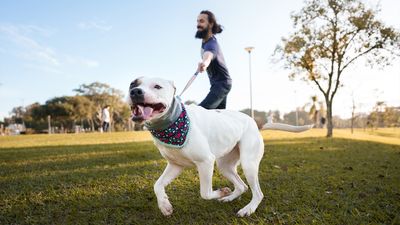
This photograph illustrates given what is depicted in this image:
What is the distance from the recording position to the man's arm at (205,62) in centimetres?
378

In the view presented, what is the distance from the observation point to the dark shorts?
4.27m

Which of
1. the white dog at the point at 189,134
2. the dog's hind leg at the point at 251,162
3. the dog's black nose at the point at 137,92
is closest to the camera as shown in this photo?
the dog's black nose at the point at 137,92

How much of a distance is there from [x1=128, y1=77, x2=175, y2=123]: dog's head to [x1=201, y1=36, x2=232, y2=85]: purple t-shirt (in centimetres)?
134

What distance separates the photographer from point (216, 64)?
4.29 m

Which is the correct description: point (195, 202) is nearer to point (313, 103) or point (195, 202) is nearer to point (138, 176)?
point (138, 176)

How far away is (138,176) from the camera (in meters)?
5.75

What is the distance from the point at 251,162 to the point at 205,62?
1391mm

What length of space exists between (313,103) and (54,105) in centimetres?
6320

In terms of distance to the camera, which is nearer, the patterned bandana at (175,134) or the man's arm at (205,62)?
the patterned bandana at (175,134)

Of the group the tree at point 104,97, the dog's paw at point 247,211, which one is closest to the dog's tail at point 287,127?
the dog's paw at point 247,211

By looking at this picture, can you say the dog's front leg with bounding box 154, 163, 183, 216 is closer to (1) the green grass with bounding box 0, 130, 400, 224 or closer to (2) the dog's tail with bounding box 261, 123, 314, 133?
(1) the green grass with bounding box 0, 130, 400, 224

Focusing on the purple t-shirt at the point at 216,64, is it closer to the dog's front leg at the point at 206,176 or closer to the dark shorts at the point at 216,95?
the dark shorts at the point at 216,95

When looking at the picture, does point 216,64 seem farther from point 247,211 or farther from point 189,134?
point 247,211

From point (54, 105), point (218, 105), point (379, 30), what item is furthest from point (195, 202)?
point (54, 105)
